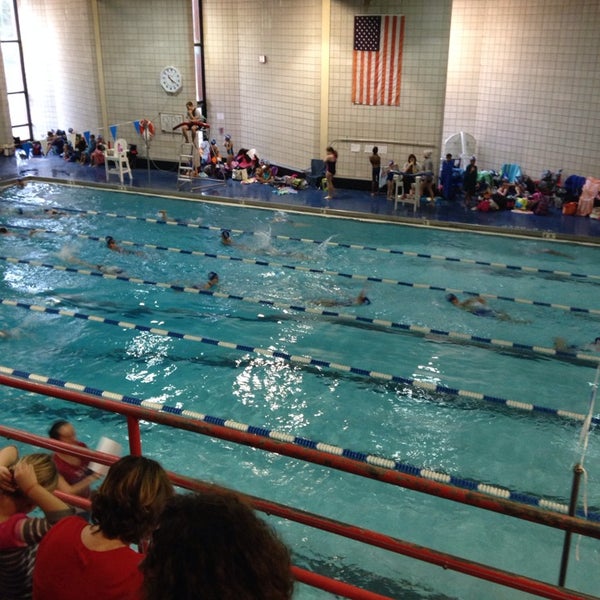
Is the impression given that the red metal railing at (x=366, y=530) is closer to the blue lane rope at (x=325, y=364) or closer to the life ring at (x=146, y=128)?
the blue lane rope at (x=325, y=364)

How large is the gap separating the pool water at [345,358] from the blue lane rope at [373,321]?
0.04 m

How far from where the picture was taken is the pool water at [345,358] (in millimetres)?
5207

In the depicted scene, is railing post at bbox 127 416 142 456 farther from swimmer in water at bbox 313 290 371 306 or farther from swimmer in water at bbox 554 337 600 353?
swimmer in water at bbox 313 290 371 306

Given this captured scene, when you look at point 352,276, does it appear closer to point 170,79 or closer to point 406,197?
point 406,197

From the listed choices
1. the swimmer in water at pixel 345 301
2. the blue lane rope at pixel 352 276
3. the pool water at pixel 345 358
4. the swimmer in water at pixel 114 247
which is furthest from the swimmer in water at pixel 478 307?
the swimmer in water at pixel 114 247

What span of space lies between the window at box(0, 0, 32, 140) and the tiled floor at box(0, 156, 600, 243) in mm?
2534

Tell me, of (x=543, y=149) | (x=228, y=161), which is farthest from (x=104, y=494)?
(x=228, y=161)

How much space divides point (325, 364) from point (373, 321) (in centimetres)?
140

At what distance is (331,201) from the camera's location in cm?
1428

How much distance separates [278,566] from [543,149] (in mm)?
14507

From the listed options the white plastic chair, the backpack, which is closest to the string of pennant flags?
the white plastic chair

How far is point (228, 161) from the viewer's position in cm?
1659

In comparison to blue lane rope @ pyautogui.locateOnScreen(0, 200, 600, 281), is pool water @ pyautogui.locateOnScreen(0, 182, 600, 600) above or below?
below

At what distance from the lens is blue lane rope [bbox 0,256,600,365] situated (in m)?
7.81
